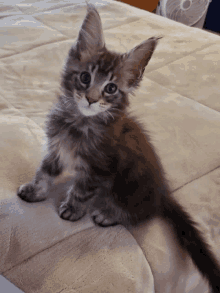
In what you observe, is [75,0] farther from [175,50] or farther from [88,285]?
[88,285]

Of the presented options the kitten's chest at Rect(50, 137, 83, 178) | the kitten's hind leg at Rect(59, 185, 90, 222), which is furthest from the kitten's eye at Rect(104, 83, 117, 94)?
the kitten's hind leg at Rect(59, 185, 90, 222)

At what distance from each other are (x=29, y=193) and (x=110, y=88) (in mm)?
328

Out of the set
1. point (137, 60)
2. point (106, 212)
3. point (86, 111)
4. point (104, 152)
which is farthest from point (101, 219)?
point (137, 60)

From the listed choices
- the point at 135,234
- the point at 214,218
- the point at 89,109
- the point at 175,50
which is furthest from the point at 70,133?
the point at 175,50

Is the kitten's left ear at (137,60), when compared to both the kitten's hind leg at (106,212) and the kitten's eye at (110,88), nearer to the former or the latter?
the kitten's eye at (110,88)

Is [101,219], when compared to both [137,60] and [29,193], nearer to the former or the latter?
[29,193]

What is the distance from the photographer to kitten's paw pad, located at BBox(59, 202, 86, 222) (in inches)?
29.2

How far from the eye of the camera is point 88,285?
2.07 feet

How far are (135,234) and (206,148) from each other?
15.8 inches

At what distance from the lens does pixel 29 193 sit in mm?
746

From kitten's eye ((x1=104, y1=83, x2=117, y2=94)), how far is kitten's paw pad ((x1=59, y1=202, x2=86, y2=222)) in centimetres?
30

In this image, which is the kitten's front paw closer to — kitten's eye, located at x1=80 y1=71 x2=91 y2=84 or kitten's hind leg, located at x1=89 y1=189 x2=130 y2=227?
kitten's hind leg, located at x1=89 y1=189 x2=130 y2=227

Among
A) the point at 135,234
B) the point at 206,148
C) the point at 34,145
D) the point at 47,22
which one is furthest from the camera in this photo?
the point at 47,22

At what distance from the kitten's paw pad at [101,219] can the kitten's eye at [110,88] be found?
0.31 meters
